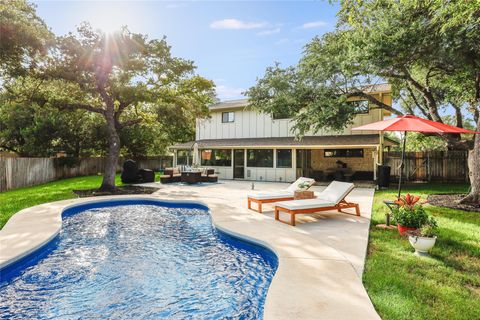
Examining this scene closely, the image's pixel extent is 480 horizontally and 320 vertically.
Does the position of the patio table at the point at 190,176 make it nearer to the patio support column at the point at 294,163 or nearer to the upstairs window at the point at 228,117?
the upstairs window at the point at 228,117

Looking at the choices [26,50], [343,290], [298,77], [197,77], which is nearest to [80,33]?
[26,50]

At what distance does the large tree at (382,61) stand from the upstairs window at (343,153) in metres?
4.64

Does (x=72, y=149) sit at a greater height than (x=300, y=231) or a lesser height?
greater

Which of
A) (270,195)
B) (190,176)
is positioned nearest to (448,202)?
(270,195)

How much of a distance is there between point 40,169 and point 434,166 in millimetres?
24752

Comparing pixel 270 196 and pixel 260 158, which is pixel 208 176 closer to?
pixel 260 158

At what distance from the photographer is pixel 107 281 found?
448 centimetres

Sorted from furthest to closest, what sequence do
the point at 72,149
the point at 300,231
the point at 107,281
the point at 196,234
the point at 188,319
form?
the point at 72,149
the point at 196,234
the point at 300,231
the point at 107,281
the point at 188,319

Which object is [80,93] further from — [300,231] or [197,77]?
[300,231]

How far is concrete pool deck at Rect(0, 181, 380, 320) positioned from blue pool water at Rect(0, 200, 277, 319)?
34 cm

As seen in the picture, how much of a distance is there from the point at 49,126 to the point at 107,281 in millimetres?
21103

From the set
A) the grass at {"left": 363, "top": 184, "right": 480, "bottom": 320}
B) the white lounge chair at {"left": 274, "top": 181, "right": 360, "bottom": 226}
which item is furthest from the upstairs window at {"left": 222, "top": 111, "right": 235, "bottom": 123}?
the grass at {"left": 363, "top": 184, "right": 480, "bottom": 320}

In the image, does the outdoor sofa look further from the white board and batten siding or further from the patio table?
the white board and batten siding

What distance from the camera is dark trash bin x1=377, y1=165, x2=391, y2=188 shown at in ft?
46.6
